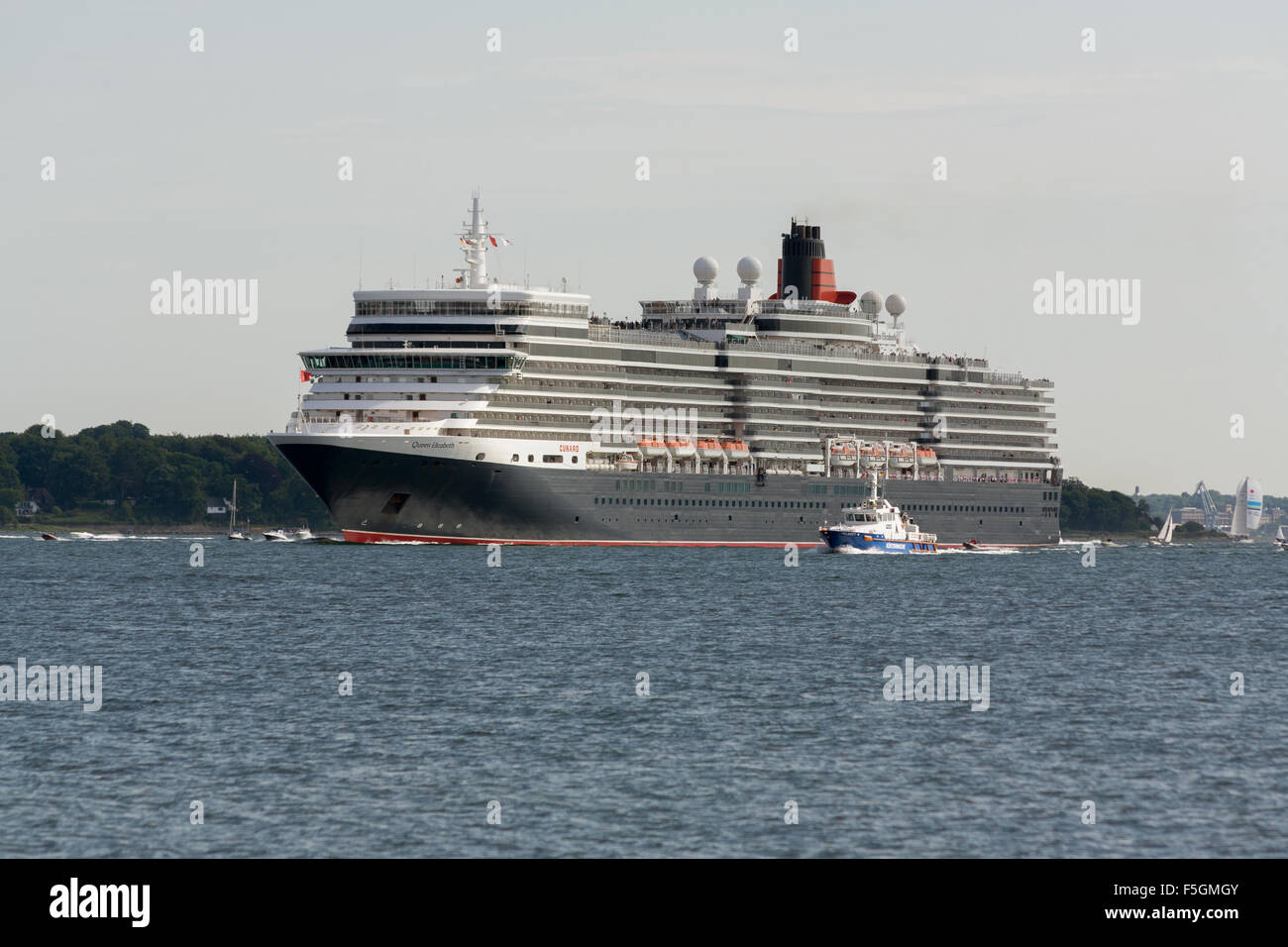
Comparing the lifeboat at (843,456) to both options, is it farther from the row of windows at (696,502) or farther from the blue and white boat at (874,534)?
the blue and white boat at (874,534)

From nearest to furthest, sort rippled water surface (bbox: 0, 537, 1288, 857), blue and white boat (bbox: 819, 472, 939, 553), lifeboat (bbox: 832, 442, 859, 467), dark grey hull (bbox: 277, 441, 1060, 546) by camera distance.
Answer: rippled water surface (bbox: 0, 537, 1288, 857)
dark grey hull (bbox: 277, 441, 1060, 546)
blue and white boat (bbox: 819, 472, 939, 553)
lifeboat (bbox: 832, 442, 859, 467)

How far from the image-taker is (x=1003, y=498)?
165750 mm

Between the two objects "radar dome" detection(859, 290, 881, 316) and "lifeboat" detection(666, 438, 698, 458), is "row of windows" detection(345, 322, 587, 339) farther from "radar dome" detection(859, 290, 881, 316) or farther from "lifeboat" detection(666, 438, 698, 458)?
"radar dome" detection(859, 290, 881, 316)

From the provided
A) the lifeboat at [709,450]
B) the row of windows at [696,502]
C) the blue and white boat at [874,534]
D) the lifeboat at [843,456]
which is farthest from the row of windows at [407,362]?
the lifeboat at [843,456]

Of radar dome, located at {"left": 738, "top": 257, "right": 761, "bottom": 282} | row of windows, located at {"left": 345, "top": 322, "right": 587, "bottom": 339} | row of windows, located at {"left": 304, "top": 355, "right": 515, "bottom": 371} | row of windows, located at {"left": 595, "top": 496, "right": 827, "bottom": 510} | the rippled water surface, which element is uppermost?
radar dome, located at {"left": 738, "top": 257, "right": 761, "bottom": 282}

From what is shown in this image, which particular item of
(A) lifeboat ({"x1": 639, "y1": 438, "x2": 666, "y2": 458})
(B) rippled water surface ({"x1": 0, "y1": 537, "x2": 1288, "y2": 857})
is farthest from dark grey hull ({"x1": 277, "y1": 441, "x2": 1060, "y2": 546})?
(B) rippled water surface ({"x1": 0, "y1": 537, "x2": 1288, "y2": 857})

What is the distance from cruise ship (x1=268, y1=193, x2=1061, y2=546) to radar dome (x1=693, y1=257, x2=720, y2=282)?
18cm

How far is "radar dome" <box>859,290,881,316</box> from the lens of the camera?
557 feet

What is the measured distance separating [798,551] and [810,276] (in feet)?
127

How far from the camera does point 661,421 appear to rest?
141m

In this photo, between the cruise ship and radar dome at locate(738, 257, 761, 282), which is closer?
the cruise ship

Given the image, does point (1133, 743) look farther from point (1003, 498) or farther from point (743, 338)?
point (1003, 498)

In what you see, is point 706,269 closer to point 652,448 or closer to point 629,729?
point 652,448
